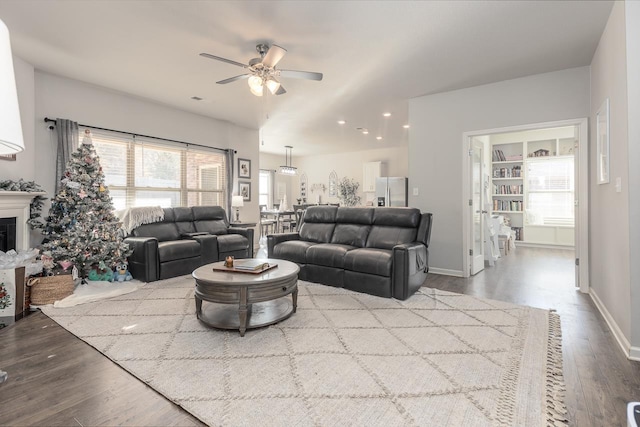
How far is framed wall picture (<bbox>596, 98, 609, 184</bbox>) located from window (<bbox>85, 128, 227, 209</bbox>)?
5865 millimetres

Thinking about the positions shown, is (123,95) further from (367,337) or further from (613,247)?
(613,247)

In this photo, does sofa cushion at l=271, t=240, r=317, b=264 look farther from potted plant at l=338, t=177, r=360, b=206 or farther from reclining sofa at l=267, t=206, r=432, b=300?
potted plant at l=338, t=177, r=360, b=206

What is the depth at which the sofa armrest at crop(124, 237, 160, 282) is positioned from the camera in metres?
4.07

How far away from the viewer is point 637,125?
7.26 feet

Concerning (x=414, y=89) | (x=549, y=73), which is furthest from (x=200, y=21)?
(x=549, y=73)

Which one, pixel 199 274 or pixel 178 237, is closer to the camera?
pixel 199 274

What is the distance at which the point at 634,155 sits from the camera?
2.22 m

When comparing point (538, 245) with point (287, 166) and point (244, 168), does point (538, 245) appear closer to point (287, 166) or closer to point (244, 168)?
point (244, 168)

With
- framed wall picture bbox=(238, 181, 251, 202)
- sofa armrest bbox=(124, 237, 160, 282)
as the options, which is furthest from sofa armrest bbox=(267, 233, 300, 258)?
framed wall picture bbox=(238, 181, 251, 202)

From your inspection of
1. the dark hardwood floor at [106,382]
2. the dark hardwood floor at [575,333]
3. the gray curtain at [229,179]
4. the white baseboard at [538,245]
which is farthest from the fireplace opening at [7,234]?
the white baseboard at [538,245]

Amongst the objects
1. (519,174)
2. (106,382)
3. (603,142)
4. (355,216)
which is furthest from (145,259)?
(519,174)

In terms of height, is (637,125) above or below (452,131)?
below

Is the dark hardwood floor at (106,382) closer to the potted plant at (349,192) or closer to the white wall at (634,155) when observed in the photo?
the white wall at (634,155)

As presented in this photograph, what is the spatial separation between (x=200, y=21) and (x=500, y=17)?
2.68 m
